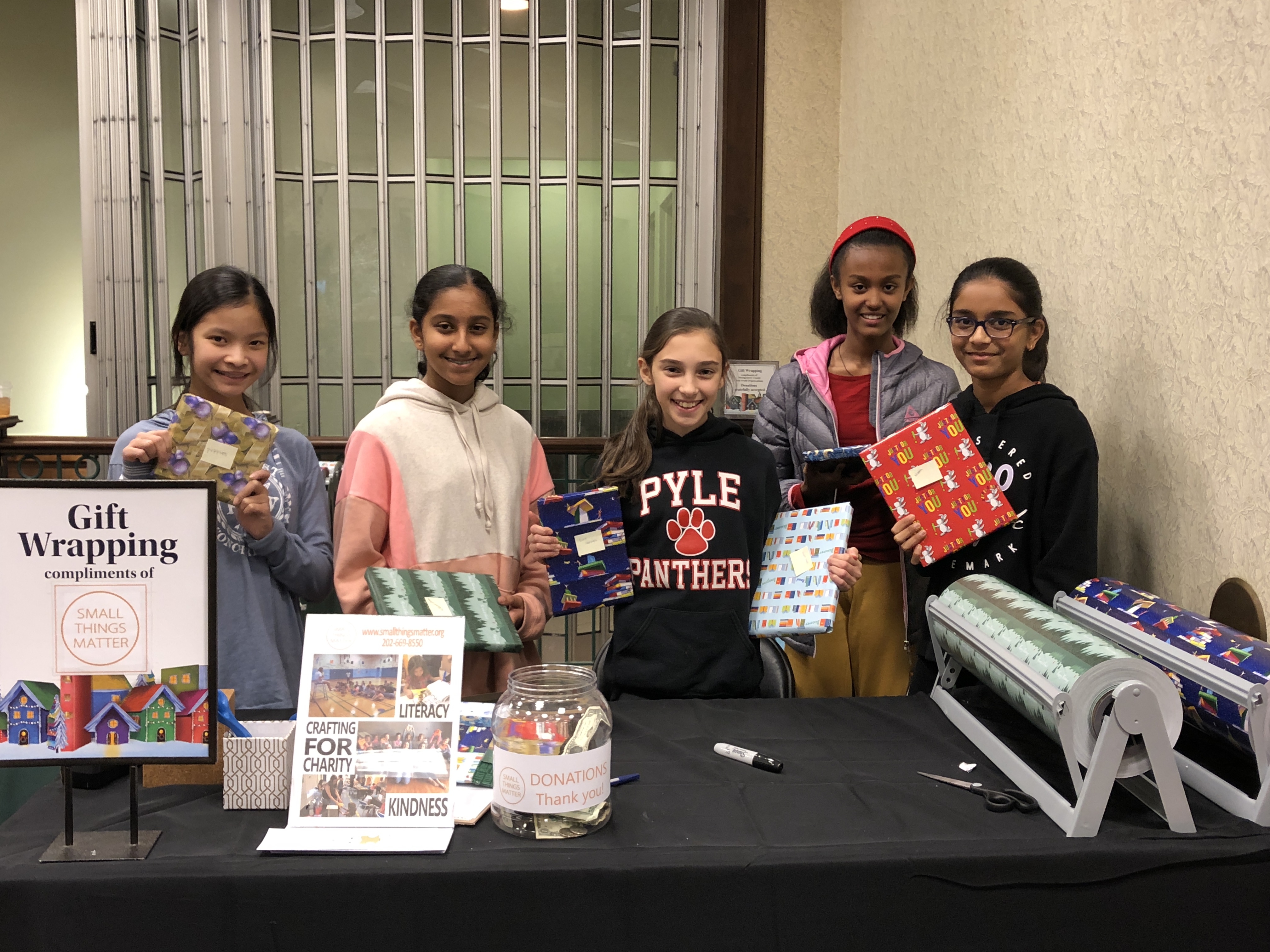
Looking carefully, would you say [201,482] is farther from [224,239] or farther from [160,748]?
[224,239]

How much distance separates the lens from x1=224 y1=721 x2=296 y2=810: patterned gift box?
123 centimetres

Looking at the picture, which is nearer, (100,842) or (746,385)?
(100,842)

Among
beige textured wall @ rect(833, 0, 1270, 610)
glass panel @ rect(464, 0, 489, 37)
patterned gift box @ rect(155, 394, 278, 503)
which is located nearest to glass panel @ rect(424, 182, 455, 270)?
glass panel @ rect(464, 0, 489, 37)

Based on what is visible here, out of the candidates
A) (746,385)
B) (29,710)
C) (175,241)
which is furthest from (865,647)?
(175,241)

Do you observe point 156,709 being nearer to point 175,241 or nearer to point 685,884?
point 685,884

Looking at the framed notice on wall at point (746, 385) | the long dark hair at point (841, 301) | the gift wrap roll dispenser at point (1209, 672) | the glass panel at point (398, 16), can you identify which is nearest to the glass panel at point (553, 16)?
the glass panel at point (398, 16)

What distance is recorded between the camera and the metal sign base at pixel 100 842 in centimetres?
111

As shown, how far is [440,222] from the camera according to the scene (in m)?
A: 4.45

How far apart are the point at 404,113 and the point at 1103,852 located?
4.18 metres

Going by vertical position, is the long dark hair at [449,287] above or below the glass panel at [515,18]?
below

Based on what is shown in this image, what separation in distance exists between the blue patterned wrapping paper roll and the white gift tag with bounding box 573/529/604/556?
878mm

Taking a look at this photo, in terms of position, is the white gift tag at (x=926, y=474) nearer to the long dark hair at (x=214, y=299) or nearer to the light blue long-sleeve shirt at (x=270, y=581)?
the light blue long-sleeve shirt at (x=270, y=581)

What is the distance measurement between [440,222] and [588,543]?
3.01 meters

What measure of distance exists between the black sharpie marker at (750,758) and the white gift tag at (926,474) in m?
0.68
